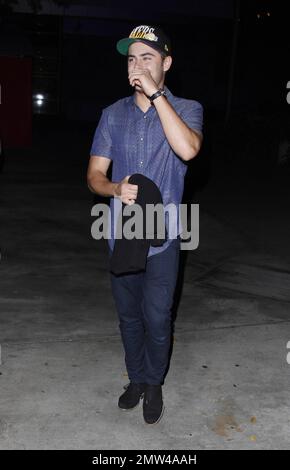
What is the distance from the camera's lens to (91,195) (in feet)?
36.7

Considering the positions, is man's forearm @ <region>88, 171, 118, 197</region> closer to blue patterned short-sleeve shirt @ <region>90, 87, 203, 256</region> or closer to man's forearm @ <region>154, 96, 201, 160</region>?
blue patterned short-sleeve shirt @ <region>90, 87, 203, 256</region>

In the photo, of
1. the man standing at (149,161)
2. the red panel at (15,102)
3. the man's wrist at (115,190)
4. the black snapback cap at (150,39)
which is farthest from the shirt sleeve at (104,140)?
the red panel at (15,102)

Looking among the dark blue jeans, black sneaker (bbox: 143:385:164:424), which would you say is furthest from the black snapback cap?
black sneaker (bbox: 143:385:164:424)

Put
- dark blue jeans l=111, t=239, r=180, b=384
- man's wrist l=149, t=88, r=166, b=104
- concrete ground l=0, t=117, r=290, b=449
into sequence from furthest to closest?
concrete ground l=0, t=117, r=290, b=449, dark blue jeans l=111, t=239, r=180, b=384, man's wrist l=149, t=88, r=166, b=104

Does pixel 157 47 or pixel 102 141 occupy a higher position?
pixel 157 47

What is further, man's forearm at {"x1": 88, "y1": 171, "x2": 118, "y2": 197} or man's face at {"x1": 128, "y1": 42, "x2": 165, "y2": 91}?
man's forearm at {"x1": 88, "y1": 171, "x2": 118, "y2": 197}

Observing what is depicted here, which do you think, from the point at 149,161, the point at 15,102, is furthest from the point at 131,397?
the point at 15,102

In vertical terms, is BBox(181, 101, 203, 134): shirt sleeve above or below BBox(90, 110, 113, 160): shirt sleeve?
above

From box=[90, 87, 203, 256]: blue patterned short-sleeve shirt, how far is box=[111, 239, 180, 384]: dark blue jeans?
0.33 ft

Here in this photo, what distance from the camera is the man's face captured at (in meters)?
3.35

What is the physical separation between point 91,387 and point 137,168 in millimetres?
1564

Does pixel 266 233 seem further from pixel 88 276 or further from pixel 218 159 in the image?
pixel 218 159

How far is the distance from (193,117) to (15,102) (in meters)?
14.8

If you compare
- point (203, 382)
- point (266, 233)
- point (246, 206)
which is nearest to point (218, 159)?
point (246, 206)
